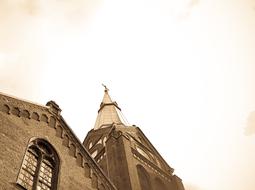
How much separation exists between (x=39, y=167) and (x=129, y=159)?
27.5 ft

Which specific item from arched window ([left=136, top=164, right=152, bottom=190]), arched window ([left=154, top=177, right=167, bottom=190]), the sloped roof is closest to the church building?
arched window ([left=136, top=164, right=152, bottom=190])

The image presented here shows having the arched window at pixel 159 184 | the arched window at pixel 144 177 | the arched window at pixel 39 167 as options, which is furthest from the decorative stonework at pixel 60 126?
the arched window at pixel 159 184

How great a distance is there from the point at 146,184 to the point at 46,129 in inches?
359

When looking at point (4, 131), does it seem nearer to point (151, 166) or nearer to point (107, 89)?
point (151, 166)

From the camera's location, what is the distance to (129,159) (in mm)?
19500

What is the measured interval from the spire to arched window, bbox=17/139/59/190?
50.6 ft

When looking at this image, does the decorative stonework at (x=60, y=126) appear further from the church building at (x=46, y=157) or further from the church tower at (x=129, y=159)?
the church tower at (x=129, y=159)

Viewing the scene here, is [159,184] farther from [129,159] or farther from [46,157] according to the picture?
[46,157]

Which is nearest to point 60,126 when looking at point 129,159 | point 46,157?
point 46,157

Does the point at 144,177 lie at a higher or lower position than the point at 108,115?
lower

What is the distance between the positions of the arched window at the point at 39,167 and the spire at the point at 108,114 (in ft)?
50.6

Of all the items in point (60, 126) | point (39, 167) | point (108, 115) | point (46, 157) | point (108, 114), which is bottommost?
point (39, 167)

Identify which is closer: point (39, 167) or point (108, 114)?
point (39, 167)

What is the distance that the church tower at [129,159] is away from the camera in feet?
59.7
